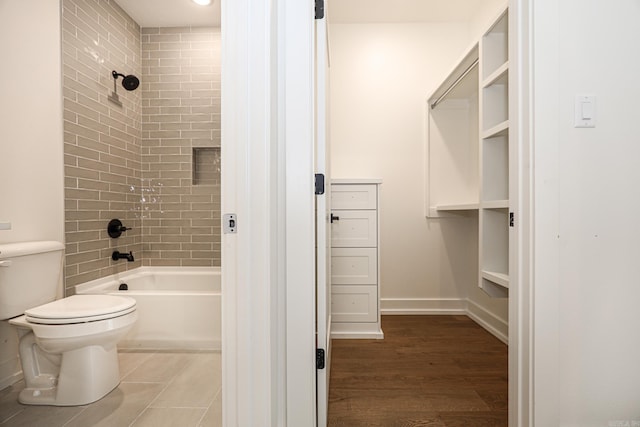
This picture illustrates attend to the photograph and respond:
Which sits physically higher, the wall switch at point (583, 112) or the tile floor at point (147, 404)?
the wall switch at point (583, 112)

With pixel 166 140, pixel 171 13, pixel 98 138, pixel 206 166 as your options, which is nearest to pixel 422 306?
pixel 206 166

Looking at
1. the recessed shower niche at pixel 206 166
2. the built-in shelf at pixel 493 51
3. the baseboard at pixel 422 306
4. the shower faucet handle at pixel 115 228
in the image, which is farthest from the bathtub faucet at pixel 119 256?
the built-in shelf at pixel 493 51

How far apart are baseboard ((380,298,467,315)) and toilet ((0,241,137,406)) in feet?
6.97

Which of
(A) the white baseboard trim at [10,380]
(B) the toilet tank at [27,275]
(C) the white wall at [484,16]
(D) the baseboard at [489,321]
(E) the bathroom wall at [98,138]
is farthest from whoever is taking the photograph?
(C) the white wall at [484,16]

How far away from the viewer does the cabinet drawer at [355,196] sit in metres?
2.51

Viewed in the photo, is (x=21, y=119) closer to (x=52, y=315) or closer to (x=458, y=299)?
(x=52, y=315)

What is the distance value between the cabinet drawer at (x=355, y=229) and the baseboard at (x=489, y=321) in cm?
107

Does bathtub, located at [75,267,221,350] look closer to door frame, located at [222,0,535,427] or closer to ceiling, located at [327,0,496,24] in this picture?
A: door frame, located at [222,0,535,427]

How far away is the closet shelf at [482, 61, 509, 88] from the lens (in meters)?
1.54

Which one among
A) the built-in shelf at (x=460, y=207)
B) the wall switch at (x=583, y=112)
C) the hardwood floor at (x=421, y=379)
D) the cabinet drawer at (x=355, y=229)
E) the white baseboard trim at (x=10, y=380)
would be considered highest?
the wall switch at (x=583, y=112)

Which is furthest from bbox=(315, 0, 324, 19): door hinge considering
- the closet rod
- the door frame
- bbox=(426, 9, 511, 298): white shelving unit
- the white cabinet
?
the white cabinet

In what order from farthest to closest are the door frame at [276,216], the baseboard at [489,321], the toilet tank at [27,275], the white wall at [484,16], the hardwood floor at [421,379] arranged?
the white wall at [484,16]
the baseboard at [489,321]
the toilet tank at [27,275]
the hardwood floor at [421,379]
the door frame at [276,216]

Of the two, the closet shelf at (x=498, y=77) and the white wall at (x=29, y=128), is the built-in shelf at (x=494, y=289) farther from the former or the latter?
the white wall at (x=29, y=128)

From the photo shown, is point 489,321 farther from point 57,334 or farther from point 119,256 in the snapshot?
point 119,256
